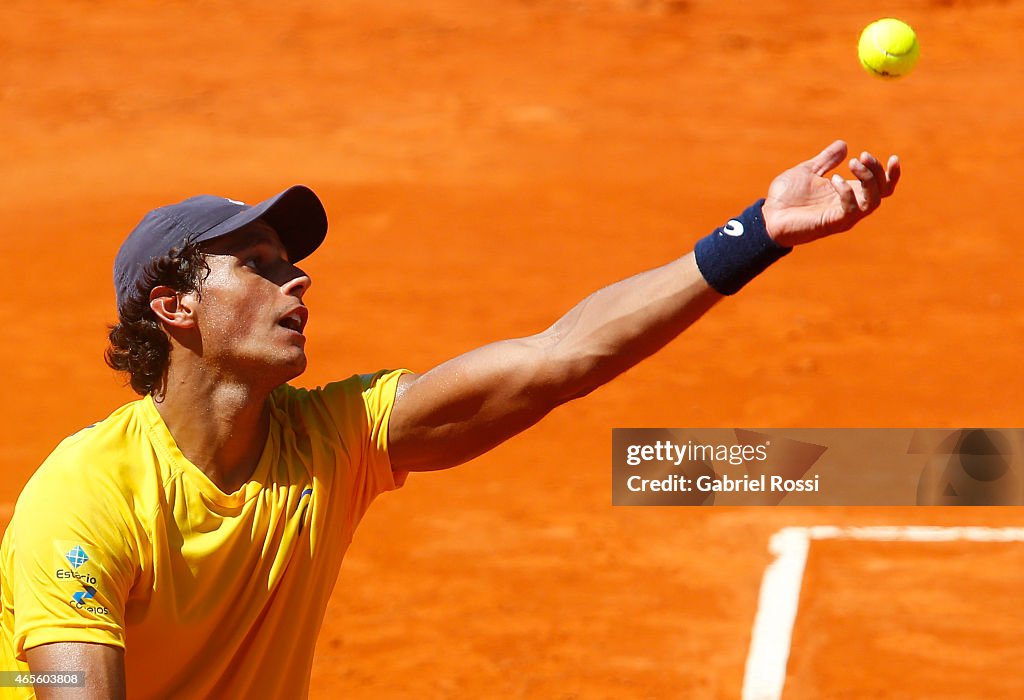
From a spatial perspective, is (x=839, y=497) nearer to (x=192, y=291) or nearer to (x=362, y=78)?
(x=192, y=291)

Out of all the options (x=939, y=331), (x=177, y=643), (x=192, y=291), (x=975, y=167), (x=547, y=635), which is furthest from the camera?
(x=975, y=167)

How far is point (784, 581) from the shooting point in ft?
25.5

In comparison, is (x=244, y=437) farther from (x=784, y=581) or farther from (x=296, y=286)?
(x=784, y=581)

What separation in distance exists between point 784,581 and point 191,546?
4.77 m

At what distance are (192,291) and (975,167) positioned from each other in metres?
9.81

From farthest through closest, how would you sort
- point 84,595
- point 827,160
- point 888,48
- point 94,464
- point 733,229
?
1. point 888,48
2. point 827,160
3. point 733,229
4. point 94,464
5. point 84,595

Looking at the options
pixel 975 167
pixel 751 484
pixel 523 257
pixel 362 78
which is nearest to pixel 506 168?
pixel 523 257

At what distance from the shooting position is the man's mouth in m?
3.91

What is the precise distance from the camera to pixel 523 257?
1145 centimetres

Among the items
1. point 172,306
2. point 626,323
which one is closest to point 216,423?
point 172,306

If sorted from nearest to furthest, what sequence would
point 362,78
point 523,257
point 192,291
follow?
point 192,291, point 523,257, point 362,78

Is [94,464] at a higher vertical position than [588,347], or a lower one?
lower

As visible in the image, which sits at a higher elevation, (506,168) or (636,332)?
(506,168)

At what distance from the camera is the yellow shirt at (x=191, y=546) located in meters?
3.41
